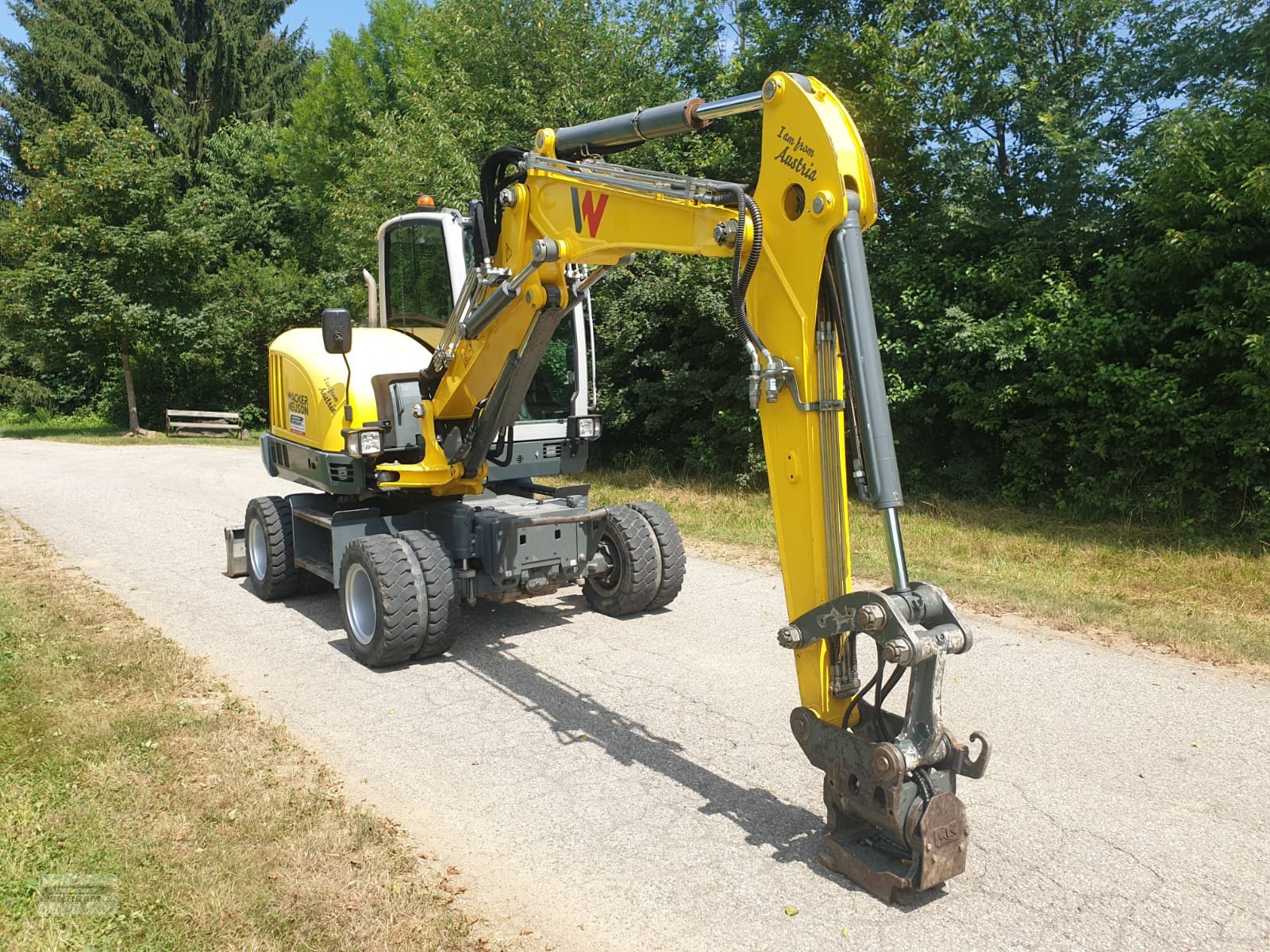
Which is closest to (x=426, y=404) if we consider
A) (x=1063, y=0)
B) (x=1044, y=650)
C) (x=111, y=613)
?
(x=111, y=613)

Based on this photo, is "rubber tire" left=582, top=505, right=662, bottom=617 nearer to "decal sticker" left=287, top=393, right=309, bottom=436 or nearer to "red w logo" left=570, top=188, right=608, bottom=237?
"decal sticker" left=287, top=393, right=309, bottom=436

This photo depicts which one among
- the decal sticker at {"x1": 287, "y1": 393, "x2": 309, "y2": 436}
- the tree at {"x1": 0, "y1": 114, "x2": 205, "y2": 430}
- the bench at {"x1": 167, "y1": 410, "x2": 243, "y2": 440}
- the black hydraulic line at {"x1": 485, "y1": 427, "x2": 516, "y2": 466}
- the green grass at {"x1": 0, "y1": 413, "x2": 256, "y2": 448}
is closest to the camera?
the black hydraulic line at {"x1": 485, "y1": 427, "x2": 516, "y2": 466}

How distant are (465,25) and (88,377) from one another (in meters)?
21.1

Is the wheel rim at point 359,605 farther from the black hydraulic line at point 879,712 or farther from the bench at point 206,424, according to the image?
the bench at point 206,424

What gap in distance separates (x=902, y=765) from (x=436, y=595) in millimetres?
3676

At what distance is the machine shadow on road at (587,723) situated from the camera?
4.29 m

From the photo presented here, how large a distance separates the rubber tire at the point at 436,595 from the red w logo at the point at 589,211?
7.86 ft

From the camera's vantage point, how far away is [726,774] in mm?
4914

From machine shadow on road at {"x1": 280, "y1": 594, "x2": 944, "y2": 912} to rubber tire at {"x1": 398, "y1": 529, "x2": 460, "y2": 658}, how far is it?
0.77 feet

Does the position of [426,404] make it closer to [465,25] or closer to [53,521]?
[53,521]

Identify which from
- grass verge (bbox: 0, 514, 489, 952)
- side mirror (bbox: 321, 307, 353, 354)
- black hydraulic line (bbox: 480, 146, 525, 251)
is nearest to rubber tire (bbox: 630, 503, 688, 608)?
black hydraulic line (bbox: 480, 146, 525, 251)

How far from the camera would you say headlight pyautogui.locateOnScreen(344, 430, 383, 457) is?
6.96 metres

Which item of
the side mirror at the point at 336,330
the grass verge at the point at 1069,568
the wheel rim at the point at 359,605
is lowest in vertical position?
the grass verge at the point at 1069,568

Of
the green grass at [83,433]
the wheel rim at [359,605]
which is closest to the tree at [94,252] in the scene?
the green grass at [83,433]
